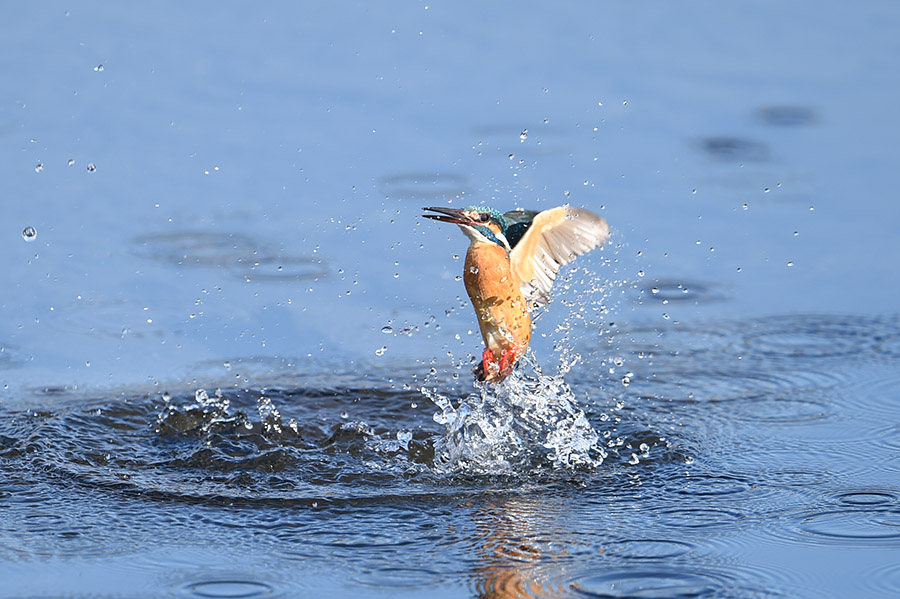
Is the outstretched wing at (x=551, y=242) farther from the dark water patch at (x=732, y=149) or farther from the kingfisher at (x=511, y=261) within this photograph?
the dark water patch at (x=732, y=149)

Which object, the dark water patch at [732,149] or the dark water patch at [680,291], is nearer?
the dark water patch at [680,291]

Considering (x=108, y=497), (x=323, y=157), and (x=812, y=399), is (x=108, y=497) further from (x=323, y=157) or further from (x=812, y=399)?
(x=323, y=157)

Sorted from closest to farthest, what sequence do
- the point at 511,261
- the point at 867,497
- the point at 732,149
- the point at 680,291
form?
the point at 867,497 → the point at 511,261 → the point at 680,291 → the point at 732,149

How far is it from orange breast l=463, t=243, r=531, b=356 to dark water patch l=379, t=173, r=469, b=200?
2.41m

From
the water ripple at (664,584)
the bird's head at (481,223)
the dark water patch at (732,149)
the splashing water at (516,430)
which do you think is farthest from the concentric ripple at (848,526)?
the dark water patch at (732,149)

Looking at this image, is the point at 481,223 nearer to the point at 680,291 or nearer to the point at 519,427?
the point at 519,427

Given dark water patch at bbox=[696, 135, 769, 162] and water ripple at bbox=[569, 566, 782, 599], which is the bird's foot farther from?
dark water patch at bbox=[696, 135, 769, 162]

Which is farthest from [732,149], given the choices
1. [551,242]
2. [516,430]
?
[516,430]

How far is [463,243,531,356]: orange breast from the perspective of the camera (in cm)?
454

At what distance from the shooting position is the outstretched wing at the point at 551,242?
15.3ft

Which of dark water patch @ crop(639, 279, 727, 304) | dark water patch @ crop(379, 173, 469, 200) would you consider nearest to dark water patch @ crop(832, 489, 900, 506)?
dark water patch @ crop(639, 279, 727, 304)

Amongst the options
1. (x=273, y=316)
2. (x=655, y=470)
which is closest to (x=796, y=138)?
(x=273, y=316)

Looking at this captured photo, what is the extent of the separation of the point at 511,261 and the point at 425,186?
2.65 meters

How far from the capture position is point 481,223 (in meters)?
4.53
